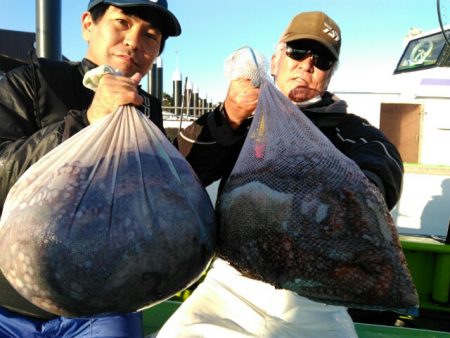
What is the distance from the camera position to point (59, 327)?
162 centimetres

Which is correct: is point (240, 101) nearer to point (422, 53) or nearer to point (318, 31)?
point (318, 31)

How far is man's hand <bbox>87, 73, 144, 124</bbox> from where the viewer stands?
3.72ft

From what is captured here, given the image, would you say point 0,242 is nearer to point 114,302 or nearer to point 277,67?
point 114,302

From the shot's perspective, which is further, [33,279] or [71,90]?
[71,90]

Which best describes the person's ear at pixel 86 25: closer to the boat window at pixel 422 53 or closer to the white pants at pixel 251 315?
the white pants at pixel 251 315

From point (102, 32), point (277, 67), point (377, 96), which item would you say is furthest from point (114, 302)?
point (377, 96)

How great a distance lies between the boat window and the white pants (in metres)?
7.34

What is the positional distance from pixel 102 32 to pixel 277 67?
0.85 m

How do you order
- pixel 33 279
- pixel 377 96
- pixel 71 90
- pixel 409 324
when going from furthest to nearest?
pixel 377 96
pixel 409 324
pixel 71 90
pixel 33 279

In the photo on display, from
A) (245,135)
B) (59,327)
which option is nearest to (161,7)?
(245,135)

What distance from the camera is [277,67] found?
200cm

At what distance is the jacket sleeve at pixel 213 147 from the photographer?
5.82ft

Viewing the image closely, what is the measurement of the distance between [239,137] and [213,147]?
13 cm

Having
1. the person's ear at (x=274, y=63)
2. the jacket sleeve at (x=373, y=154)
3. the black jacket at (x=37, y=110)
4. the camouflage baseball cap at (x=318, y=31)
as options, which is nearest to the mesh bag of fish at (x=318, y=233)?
the jacket sleeve at (x=373, y=154)
